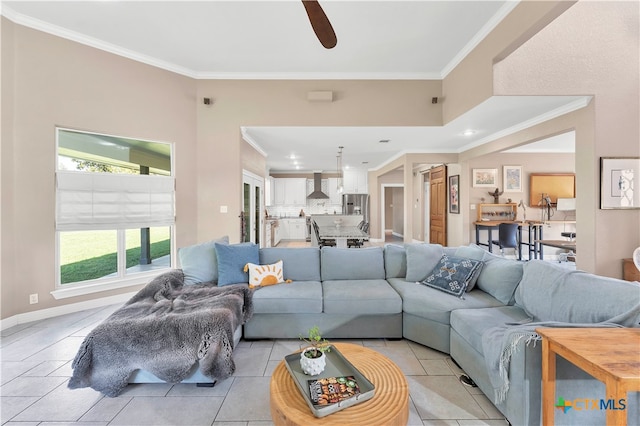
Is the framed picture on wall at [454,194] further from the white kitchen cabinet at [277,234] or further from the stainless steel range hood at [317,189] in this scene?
the white kitchen cabinet at [277,234]

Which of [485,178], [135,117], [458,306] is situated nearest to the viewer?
[458,306]

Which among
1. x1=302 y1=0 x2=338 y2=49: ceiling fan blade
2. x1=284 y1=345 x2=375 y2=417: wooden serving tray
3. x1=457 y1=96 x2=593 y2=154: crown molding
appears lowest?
x1=284 y1=345 x2=375 y2=417: wooden serving tray

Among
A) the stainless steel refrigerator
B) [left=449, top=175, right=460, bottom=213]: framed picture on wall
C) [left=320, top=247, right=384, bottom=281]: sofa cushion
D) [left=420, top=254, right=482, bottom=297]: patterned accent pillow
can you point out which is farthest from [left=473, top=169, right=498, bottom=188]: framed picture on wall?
[left=320, top=247, right=384, bottom=281]: sofa cushion

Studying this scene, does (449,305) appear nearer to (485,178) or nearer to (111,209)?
(111,209)

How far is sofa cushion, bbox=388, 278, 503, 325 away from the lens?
2279 mm

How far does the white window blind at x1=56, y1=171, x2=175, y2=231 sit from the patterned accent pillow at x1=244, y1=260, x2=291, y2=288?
2.05 metres

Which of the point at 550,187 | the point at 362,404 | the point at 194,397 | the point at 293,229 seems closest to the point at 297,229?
the point at 293,229

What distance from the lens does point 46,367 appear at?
7.13 feet

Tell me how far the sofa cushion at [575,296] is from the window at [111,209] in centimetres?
446

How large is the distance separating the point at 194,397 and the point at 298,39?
3.84 meters

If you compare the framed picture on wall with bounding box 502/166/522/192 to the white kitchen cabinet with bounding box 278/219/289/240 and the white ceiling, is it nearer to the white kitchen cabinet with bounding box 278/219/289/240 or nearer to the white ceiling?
the white ceiling

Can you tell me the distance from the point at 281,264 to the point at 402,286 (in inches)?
52.1

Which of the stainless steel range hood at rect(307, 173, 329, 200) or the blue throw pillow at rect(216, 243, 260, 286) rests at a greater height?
the stainless steel range hood at rect(307, 173, 329, 200)

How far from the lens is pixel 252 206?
5.73 meters
